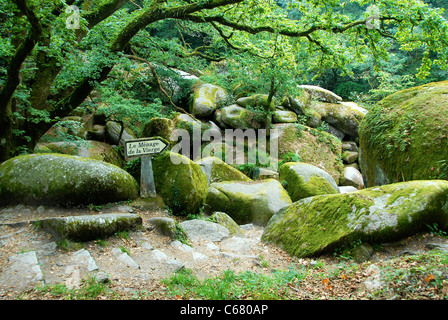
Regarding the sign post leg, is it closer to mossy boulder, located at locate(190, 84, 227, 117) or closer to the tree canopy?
the tree canopy

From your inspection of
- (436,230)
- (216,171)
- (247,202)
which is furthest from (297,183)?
(436,230)

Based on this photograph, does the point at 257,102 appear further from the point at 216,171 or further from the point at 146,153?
the point at 146,153

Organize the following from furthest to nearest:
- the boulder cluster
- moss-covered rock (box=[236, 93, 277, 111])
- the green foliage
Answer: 1. moss-covered rock (box=[236, 93, 277, 111])
2. the boulder cluster
3. the green foliage

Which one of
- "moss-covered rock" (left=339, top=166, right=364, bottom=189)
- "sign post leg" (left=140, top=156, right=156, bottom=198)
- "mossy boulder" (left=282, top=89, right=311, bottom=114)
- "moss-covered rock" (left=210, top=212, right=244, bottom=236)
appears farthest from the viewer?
"mossy boulder" (left=282, top=89, right=311, bottom=114)

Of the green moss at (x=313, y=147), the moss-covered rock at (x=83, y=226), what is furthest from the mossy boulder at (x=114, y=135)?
the moss-covered rock at (x=83, y=226)

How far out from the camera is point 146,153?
20.1 ft

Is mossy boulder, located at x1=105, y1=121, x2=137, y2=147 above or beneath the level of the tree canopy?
beneath

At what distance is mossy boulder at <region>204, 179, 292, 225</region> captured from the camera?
759cm

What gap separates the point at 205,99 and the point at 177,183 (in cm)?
904

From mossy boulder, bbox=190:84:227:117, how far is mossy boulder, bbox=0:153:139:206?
30.3 feet

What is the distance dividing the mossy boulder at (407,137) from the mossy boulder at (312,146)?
6.98 metres

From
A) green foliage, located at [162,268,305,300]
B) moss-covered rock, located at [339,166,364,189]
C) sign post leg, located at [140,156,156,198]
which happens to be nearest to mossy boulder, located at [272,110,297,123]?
moss-covered rock, located at [339,166,364,189]

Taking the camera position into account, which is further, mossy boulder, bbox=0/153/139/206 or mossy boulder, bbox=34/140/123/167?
mossy boulder, bbox=34/140/123/167
